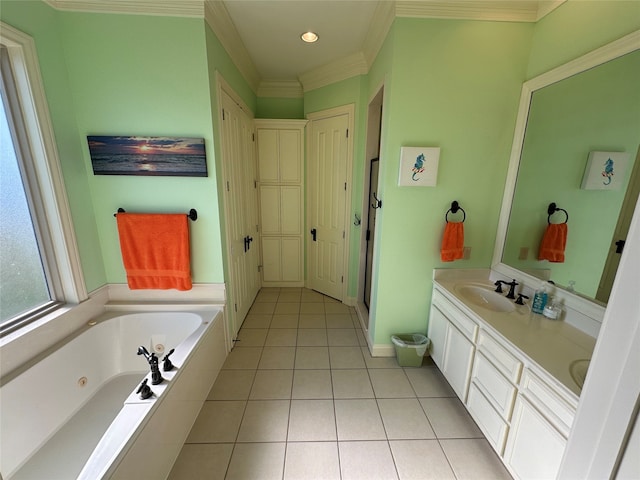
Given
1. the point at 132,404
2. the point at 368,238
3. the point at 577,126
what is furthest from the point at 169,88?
the point at 577,126

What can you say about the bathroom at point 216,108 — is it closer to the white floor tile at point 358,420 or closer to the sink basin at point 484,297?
the sink basin at point 484,297

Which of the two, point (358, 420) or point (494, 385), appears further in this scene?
point (358, 420)

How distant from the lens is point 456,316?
1.74m

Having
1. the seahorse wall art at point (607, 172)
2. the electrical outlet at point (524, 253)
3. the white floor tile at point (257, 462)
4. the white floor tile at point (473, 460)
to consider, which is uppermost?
the seahorse wall art at point (607, 172)

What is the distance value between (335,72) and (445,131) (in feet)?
5.15

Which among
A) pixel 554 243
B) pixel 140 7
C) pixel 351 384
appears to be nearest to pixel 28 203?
pixel 140 7

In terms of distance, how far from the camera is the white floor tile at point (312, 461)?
1333 mm

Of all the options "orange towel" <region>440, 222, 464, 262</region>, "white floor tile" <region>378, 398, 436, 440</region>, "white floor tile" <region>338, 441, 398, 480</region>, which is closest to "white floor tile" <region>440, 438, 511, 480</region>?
"white floor tile" <region>378, 398, 436, 440</region>

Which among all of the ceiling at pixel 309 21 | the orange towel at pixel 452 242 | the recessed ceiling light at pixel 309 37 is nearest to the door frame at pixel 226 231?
the ceiling at pixel 309 21

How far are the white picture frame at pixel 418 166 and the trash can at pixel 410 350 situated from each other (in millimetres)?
1306

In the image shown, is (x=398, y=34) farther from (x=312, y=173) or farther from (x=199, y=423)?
(x=199, y=423)

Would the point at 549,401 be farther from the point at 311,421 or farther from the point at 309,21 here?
the point at 309,21

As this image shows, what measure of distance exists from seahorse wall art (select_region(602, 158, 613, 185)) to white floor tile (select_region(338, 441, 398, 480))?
190 cm

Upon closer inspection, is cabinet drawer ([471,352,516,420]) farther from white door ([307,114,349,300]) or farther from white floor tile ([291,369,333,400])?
white door ([307,114,349,300])
